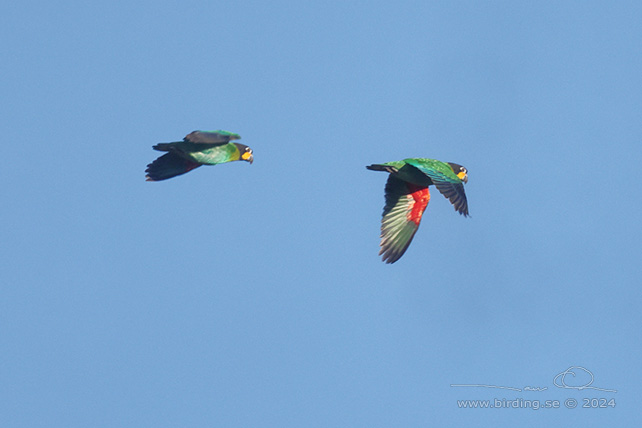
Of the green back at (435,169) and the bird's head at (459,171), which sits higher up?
the bird's head at (459,171)

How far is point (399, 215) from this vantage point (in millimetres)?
31156

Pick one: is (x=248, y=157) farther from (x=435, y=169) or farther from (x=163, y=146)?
(x=435, y=169)

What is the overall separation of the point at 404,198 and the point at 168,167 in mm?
7278

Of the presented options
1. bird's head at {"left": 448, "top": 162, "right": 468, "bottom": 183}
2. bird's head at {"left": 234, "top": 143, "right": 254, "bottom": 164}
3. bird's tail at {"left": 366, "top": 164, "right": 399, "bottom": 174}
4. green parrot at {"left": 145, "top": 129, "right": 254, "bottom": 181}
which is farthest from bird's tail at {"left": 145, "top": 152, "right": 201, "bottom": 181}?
bird's head at {"left": 448, "top": 162, "right": 468, "bottom": 183}

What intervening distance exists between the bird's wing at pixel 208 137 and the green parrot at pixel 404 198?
4.54 meters

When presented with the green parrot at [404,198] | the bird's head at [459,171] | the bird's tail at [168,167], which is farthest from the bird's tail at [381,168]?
the bird's tail at [168,167]

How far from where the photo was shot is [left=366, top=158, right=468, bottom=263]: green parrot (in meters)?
30.6

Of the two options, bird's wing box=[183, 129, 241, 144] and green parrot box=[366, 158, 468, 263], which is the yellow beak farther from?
green parrot box=[366, 158, 468, 263]

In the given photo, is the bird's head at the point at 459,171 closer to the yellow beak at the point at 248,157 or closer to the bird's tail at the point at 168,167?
the yellow beak at the point at 248,157

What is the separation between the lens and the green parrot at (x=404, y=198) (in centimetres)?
3056

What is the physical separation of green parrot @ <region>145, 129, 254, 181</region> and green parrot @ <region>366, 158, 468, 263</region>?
4.15 m

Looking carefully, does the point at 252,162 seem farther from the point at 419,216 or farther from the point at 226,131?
the point at 419,216

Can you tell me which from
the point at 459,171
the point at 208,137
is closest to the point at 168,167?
the point at 208,137

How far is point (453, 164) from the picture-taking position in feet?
106
